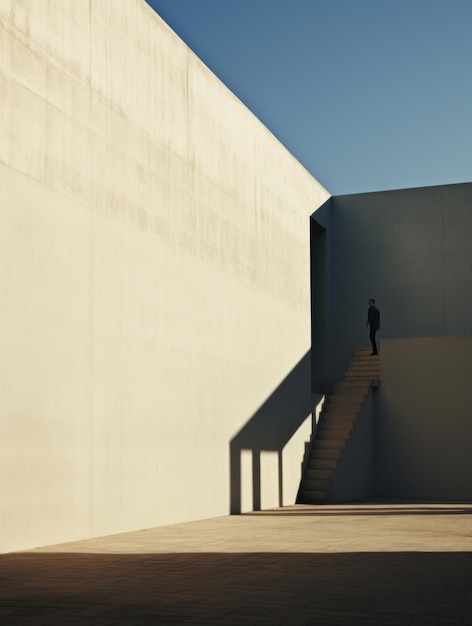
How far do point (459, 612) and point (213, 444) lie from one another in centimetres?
699

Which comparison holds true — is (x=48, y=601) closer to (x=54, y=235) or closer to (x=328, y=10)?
(x=54, y=235)

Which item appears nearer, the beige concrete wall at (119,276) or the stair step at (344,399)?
the beige concrete wall at (119,276)

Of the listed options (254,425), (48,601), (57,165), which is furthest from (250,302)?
(48,601)

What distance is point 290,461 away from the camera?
47.5 ft

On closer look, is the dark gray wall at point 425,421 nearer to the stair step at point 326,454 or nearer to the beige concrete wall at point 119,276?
the stair step at point 326,454

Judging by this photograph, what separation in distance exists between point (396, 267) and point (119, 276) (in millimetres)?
10878

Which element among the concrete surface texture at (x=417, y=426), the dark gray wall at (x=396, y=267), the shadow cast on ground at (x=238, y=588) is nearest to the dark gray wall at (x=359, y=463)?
the concrete surface texture at (x=417, y=426)

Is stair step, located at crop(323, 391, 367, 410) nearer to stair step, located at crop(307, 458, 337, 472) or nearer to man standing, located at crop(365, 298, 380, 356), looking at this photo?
stair step, located at crop(307, 458, 337, 472)

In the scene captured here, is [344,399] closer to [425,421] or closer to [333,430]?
[333,430]

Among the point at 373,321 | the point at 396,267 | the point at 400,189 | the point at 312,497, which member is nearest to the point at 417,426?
the point at 373,321

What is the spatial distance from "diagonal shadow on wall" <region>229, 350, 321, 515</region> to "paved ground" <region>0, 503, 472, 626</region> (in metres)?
2.57

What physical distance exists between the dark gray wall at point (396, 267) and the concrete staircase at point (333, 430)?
127 cm

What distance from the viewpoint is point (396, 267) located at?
760 inches

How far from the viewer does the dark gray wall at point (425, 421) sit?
15945 mm
